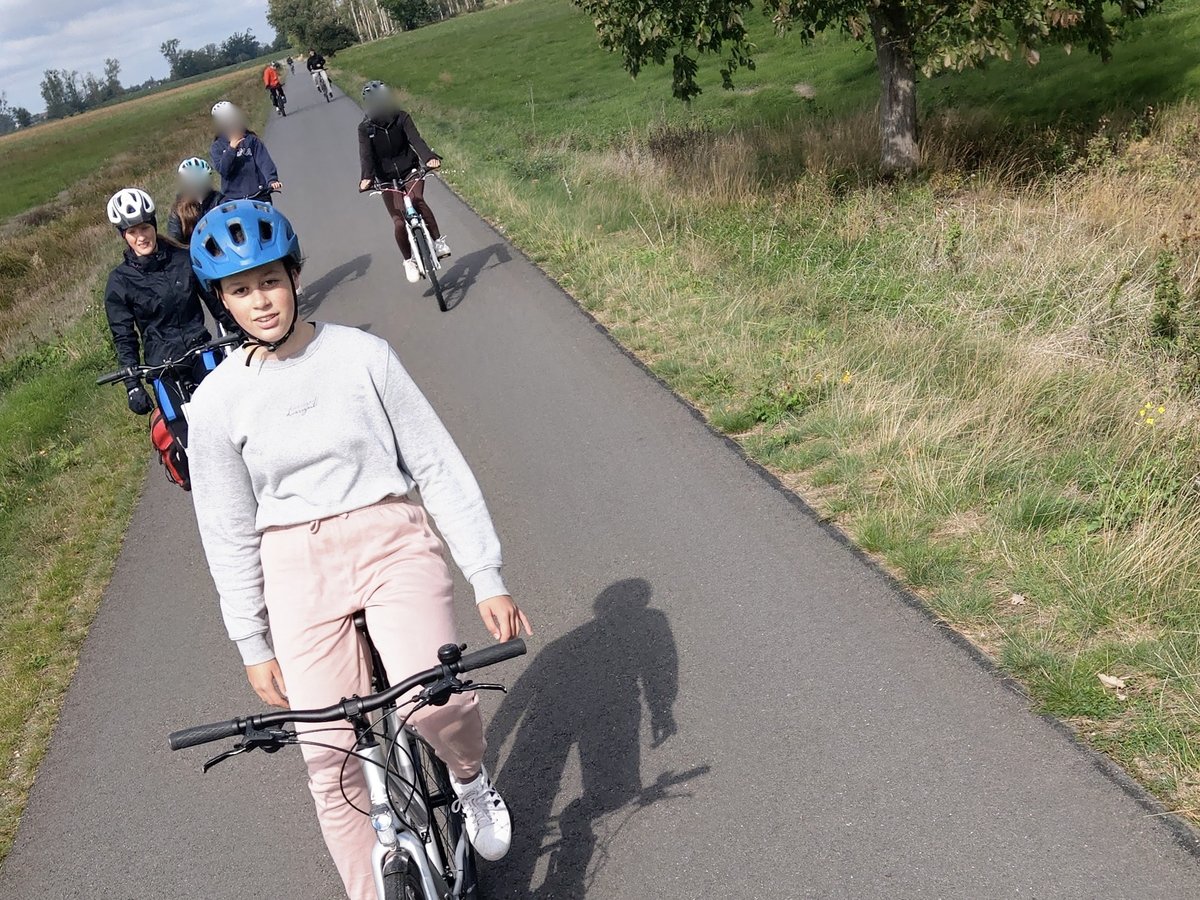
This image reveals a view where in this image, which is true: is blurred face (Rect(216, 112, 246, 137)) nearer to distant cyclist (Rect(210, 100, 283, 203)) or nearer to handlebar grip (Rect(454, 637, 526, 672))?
distant cyclist (Rect(210, 100, 283, 203))

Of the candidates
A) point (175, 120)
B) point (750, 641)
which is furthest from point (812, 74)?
point (175, 120)

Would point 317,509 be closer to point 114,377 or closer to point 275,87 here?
point 114,377

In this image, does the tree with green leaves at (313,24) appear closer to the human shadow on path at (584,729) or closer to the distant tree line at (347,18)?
the distant tree line at (347,18)

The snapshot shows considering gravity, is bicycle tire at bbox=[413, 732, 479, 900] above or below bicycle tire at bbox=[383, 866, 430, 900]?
below

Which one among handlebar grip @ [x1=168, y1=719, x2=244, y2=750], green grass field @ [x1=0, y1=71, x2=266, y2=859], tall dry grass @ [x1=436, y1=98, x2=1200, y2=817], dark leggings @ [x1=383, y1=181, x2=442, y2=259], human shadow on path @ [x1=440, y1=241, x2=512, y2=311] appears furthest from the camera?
human shadow on path @ [x1=440, y1=241, x2=512, y2=311]

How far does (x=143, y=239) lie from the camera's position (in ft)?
22.5

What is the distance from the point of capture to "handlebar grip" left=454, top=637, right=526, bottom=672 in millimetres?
2467

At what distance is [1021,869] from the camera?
3.27m

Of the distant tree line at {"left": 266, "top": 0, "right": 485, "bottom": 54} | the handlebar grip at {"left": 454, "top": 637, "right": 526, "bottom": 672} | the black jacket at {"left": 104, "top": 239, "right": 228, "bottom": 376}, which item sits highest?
the distant tree line at {"left": 266, "top": 0, "right": 485, "bottom": 54}

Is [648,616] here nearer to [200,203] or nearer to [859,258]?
[200,203]

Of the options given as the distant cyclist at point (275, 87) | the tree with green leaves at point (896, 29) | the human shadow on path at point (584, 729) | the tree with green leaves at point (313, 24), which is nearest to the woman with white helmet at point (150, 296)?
the human shadow on path at point (584, 729)

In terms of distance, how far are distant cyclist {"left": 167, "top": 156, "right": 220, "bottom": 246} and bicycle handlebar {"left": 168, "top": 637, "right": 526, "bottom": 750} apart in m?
6.62

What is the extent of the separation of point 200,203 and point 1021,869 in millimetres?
8061

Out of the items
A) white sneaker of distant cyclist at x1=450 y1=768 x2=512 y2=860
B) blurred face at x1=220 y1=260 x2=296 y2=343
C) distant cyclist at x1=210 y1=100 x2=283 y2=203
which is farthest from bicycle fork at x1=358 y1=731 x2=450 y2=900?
distant cyclist at x1=210 y1=100 x2=283 y2=203
